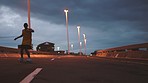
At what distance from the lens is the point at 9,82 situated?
7359 millimetres

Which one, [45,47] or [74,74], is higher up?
[45,47]

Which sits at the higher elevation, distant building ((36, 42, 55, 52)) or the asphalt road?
distant building ((36, 42, 55, 52))

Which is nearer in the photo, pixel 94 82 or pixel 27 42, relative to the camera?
pixel 94 82

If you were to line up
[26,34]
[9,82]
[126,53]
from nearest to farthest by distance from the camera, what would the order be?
[9,82], [26,34], [126,53]

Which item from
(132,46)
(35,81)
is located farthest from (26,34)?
(132,46)

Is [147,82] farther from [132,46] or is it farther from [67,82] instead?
[132,46]

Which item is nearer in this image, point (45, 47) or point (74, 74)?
point (74, 74)

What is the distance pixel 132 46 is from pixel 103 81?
63.7ft

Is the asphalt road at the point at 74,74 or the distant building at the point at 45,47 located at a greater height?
the distant building at the point at 45,47

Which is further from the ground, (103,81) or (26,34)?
(26,34)

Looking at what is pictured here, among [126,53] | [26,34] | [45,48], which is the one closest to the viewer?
[26,34]

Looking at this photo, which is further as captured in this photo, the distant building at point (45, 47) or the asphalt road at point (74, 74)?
the distant building at point (45, 47)

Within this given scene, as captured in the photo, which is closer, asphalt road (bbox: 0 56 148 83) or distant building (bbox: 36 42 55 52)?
asphalt road (bbox: 0 56 148 83)

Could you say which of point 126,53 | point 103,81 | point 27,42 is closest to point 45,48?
point 126,53
